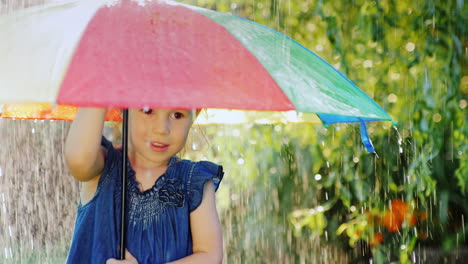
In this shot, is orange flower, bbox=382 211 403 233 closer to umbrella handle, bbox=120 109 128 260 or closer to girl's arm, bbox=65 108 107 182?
umbrella handle, bbox=120 109 128 260

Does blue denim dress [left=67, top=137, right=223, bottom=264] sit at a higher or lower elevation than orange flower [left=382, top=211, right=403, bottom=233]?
higher

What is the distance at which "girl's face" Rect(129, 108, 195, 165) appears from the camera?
2414 millimetres

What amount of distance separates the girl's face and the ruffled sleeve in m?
0.11

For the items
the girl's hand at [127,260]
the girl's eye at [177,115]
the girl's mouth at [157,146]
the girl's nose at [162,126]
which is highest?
the girl's eye at [177,115]

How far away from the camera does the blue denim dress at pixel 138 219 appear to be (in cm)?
246

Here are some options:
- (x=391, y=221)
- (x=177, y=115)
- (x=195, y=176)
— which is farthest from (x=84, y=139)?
(x=391, y=221)

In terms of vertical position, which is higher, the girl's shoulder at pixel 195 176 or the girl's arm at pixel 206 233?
the girl's shoulder at pixel 195 176

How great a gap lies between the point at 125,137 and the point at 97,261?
410mm

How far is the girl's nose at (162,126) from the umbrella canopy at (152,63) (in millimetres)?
362

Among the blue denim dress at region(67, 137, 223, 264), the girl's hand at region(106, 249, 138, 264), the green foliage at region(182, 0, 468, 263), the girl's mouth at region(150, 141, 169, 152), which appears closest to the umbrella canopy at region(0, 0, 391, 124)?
the girl's mouth at region(150, 141, 169, 152)

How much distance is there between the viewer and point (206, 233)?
249 cm

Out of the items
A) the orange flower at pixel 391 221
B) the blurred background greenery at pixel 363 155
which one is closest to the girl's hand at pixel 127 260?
the blurred background greenery at pixel 363 155

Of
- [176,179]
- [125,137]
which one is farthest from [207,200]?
[125,137]

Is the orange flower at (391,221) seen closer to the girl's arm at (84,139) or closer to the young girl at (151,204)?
the young girl at (151,204)
